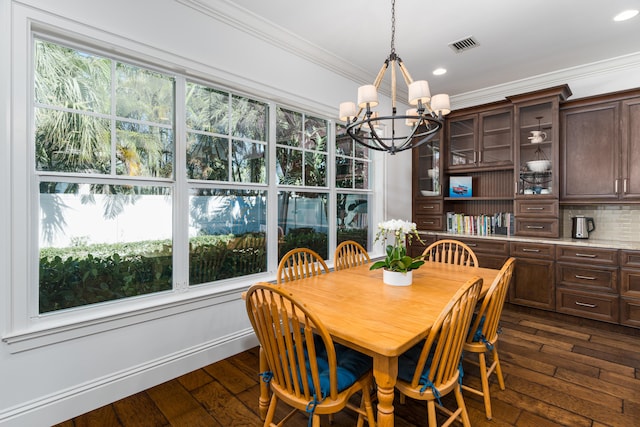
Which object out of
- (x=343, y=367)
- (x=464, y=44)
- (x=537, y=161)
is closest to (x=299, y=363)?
(x=343, y=367)

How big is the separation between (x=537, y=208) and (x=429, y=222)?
4.43ft

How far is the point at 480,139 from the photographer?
4.34m

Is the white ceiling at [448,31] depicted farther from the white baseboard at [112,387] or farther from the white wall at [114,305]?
the white baseboard at [112,387]

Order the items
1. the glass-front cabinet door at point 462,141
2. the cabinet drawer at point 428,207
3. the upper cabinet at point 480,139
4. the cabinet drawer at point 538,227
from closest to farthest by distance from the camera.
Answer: the cabinet drawer at point 538,227 → the upper cabinet at point 480,139 → the glass-front cabinet door at point 462,141 → the cabinet drawer at point 428,207

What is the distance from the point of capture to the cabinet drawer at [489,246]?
151 inches

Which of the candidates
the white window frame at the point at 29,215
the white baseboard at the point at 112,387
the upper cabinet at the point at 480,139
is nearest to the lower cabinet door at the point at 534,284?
the upper cabinet at the point at 480,139

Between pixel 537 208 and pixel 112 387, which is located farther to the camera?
pixel 537 208

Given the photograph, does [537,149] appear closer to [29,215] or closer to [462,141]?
[462,141]

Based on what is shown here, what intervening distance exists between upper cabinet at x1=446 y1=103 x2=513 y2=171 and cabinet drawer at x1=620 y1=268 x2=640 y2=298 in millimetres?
1634

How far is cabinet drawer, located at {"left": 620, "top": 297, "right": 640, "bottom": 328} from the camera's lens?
3098 millimetres

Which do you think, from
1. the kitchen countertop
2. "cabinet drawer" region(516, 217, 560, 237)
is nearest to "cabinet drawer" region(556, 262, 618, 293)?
the kitchen countertop

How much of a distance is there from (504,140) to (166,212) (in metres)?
4.09

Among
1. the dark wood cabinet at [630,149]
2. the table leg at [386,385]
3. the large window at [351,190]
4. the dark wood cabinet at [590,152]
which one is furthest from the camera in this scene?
the large window at [351,190]

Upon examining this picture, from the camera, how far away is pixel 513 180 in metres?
4.16
